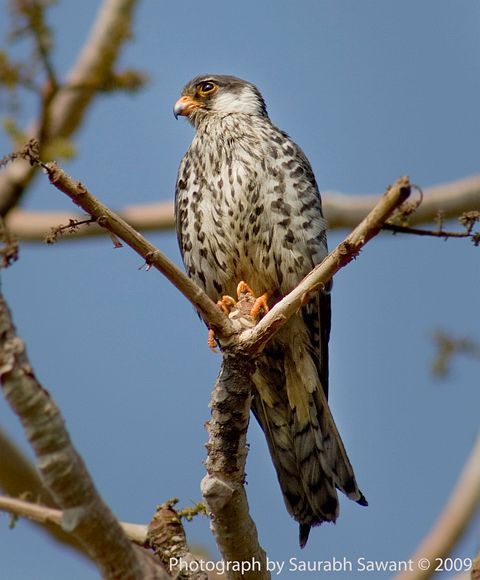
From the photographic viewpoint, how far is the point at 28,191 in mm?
5727

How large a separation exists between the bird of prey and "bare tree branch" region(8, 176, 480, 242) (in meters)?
1.28

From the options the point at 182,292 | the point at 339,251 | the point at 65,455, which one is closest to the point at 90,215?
the point at 182,292

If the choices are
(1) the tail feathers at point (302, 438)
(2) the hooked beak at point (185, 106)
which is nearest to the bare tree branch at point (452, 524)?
(1) the tail feathers at point (302, 438)

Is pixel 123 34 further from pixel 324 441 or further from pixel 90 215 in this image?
pixel 90 215

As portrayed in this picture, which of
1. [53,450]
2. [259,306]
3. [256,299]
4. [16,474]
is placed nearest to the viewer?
[53,450]

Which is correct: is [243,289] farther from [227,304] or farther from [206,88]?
[206,88]

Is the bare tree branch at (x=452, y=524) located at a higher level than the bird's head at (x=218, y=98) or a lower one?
lower

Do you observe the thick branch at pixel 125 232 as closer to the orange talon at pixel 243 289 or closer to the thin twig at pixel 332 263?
the thin twig at pixel 332 263

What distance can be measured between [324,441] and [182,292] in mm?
1637

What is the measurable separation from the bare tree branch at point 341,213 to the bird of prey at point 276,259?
128cm

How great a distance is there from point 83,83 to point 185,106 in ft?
2.65

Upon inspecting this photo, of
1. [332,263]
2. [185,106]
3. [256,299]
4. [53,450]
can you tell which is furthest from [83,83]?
[53,450]

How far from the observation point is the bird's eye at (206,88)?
584 cm

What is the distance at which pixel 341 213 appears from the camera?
6395 mm
